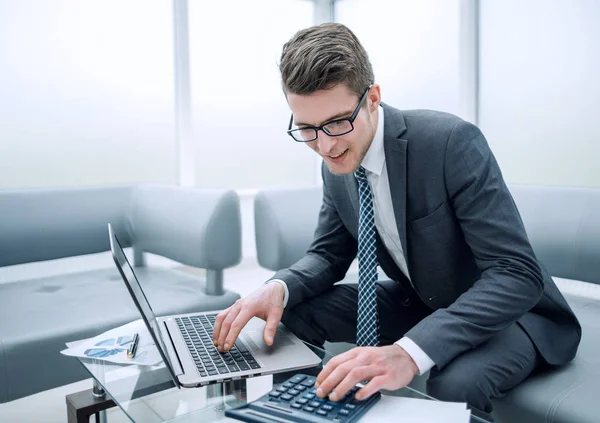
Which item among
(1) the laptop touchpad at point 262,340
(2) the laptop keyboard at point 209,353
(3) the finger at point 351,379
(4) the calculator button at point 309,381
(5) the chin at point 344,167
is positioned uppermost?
(5) the chin at point 344,167

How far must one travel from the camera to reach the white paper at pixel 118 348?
3.99 feet

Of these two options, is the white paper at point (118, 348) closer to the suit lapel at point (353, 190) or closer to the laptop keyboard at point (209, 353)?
the laptop keyboard at point (209, 353)

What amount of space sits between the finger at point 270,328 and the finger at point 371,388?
1.09 ft

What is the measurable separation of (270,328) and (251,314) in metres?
0.06

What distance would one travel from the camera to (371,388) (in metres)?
0.84

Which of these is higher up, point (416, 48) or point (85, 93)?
point (416, 48)

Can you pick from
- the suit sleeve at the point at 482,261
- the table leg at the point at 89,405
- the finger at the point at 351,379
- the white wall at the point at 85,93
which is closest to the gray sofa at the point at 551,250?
the suit sleeve at the point at 482,261

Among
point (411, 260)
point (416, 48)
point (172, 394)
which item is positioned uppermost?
point (416, 48)

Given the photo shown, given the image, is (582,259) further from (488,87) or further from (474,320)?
(488,87)

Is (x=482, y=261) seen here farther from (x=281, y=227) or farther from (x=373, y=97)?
(x=281, y=227)

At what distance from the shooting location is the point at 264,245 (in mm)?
2152

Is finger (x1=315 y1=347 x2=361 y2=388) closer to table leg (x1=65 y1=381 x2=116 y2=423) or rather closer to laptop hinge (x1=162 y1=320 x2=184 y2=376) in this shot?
laptop hinge (x1=162 y1=320 x2=184 y2=376)

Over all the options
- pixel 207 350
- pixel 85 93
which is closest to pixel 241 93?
pixel 85 93

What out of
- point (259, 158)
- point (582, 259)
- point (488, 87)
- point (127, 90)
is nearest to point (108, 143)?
point (127, 90)
